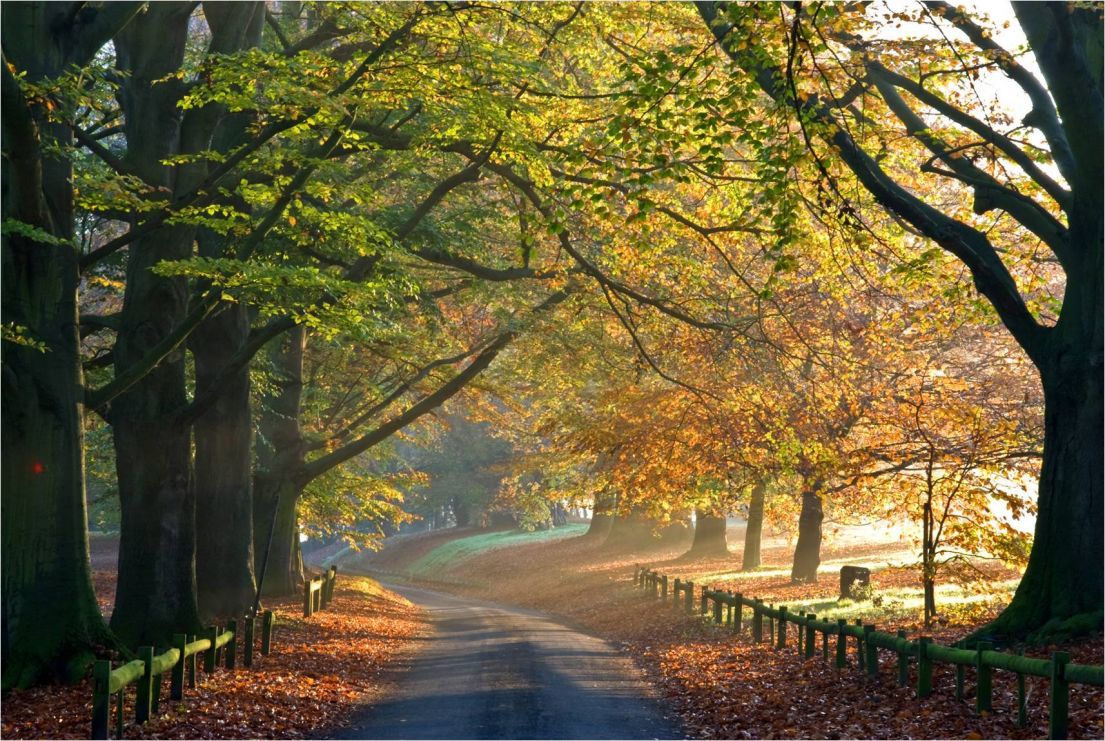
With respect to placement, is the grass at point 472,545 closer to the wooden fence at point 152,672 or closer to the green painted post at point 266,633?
the green painted post at point 266,633

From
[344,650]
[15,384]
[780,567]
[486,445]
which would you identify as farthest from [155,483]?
[486,445]

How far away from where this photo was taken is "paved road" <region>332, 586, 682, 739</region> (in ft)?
38.3

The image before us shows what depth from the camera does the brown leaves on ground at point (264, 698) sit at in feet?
36.8

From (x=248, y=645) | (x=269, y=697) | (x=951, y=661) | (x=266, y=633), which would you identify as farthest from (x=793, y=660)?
(x=266, y=633)

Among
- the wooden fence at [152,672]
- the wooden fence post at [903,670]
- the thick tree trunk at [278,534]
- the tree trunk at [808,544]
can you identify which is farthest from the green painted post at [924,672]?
the tree trunk at [808,544]

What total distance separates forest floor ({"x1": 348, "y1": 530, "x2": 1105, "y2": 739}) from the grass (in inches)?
741

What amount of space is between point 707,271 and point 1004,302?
6567 millimetres

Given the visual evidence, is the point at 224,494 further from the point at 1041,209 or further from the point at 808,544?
the point at 808,544

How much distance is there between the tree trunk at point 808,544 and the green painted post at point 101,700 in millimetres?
23529

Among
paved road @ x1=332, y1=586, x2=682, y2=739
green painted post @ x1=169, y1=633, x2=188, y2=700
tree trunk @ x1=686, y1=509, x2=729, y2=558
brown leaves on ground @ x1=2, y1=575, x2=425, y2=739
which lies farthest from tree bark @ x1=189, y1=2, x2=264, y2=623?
tree trunk @ x1=686, y1=509, x2=729, y2=558

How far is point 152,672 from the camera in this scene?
36.5 ft

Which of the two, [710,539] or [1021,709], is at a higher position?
[1021,709]

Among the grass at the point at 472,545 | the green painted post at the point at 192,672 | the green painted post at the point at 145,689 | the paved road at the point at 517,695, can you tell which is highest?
the green painted post at the point at 145,689

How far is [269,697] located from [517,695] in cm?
306
